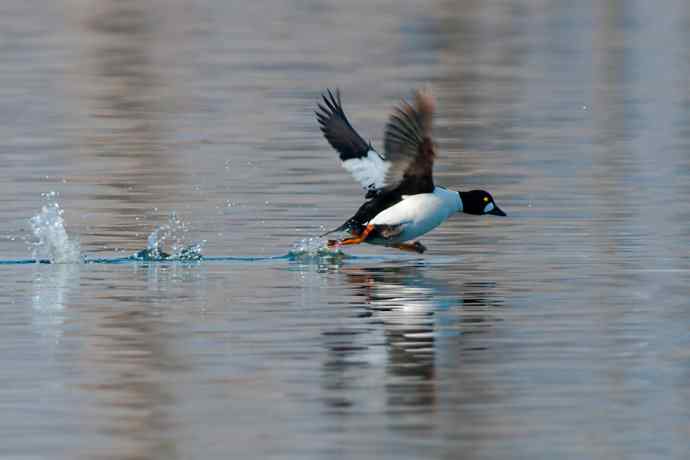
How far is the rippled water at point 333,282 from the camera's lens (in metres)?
9.02

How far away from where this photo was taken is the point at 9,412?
9195 mm

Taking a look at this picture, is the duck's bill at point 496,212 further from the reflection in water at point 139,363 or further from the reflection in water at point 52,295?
the reflection in water at point 52,295

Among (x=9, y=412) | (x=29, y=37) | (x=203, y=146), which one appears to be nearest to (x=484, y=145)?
(x=203, y=146)

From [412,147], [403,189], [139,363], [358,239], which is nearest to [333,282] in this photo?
[358,239]

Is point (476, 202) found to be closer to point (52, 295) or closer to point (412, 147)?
point (412, 147)

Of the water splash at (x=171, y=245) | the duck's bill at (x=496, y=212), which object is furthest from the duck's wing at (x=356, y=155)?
the water splash at (x=171, y=245)

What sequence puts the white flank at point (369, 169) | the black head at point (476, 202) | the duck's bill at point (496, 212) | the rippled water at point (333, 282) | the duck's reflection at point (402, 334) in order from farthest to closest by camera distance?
the duck's bill at point (496, 212), the black head at point (476, 202), the white flank at point (369, 169), the duck's reflection at point (402, 334), the rippled water at point (333, 282)

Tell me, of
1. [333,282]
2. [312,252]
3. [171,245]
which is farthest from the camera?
[171,245]

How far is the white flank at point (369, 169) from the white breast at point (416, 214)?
0.93 ft

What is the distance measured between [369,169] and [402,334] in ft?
12.2

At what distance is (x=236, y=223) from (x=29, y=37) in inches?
1007

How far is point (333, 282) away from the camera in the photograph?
1346 cm

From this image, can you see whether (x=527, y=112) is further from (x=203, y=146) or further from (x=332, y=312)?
(x=332, y=312)

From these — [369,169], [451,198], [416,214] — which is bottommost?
[416,214]
